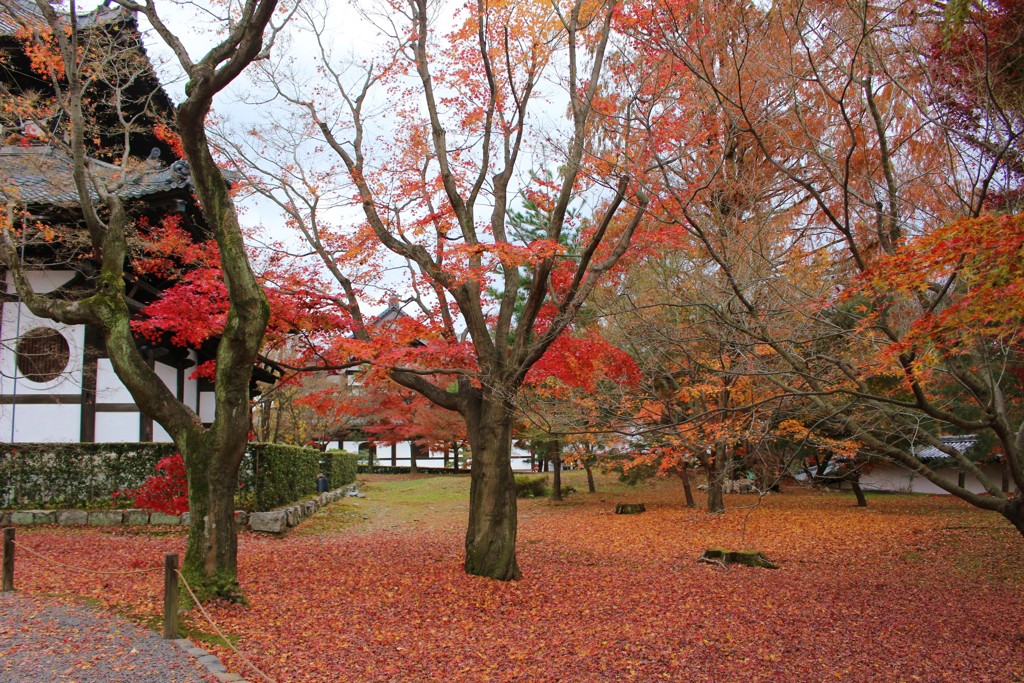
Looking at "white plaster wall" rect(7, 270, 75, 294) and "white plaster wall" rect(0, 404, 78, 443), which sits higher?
"white plaster wall" rect(7, 270, 75, 294)

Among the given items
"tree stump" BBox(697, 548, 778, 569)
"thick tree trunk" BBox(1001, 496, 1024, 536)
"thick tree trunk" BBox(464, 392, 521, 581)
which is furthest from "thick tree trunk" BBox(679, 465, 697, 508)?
"thick tree trunk" BBox(1001, 496, 1024, 536)

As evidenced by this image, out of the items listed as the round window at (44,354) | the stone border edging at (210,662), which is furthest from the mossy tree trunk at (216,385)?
the round window at (44,354)

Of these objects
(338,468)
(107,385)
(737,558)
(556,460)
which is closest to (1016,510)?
(737,558)

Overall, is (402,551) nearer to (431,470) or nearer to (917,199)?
(917,199)

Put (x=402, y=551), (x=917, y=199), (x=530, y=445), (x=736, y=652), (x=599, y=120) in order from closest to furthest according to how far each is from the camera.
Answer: (x=736, y=652) < (x=917, y=199) < (x=599, y=120) < (x=402, y=551) < (x=530, y=445)

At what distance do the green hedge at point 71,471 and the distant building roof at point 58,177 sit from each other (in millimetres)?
4366

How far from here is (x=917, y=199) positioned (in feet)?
26.6

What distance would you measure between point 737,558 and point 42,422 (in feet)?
40.2

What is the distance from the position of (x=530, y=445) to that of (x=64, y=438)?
12581mm

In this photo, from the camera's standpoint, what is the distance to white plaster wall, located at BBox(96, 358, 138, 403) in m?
12.6

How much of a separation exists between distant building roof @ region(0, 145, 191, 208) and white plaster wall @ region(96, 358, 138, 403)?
283 cm

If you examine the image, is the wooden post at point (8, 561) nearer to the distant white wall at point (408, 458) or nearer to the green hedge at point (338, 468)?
the green hedge at point (338, 468)

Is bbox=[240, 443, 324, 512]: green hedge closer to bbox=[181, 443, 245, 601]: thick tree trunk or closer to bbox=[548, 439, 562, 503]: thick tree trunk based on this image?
bbox=[181, 443, 245, 601]: thick tree trunk

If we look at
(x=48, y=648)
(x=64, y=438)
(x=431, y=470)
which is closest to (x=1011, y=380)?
(x=48, y=648)
